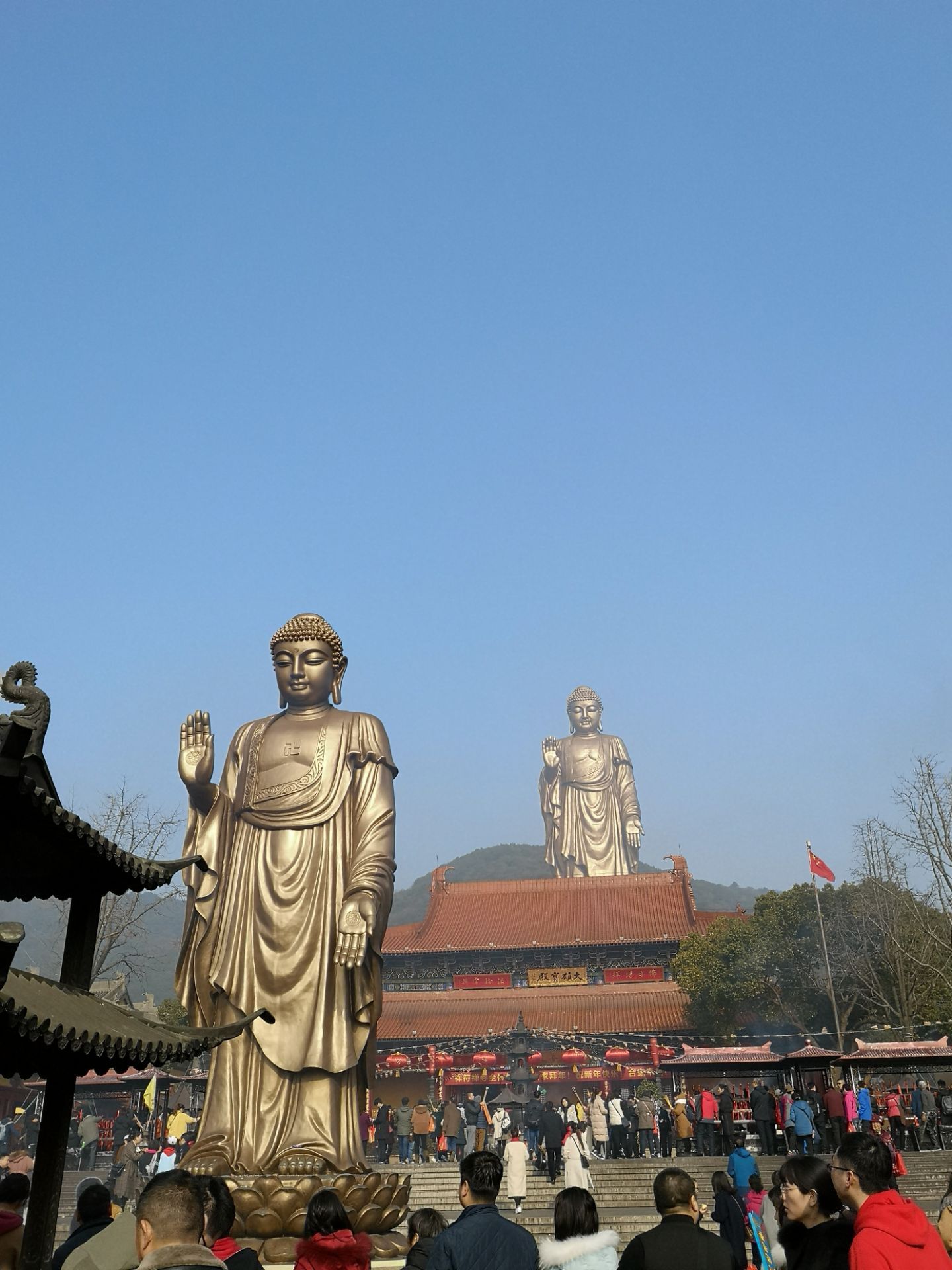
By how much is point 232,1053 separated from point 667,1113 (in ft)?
43.4

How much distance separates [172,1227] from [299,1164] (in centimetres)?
447

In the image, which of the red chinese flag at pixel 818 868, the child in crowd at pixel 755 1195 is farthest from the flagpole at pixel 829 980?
the child in crowd at pixel 755 1195

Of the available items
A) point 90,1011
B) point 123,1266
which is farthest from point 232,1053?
point 123,1266

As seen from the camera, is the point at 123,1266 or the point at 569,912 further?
the point at 569,912

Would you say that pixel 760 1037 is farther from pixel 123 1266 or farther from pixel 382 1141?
pixel 123 1266

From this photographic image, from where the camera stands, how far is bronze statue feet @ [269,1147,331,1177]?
6625 mm

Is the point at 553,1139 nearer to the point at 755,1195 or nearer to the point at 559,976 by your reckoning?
the point at 755,1195

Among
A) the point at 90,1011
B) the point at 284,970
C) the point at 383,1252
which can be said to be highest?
the point at 284,970

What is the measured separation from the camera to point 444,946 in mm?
30016

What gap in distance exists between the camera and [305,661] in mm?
8352

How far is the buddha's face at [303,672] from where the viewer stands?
27.3ft

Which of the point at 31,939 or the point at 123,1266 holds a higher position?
the point at 31,939

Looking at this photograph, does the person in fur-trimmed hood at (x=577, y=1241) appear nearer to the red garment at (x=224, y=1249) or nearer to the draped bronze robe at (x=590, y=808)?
the red garment at (x=224, y=1249)

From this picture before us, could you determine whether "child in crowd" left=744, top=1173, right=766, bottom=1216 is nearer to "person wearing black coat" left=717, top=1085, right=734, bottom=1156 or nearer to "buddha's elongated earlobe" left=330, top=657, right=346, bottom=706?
"buddha's elongated earlobe" left=330, top=657, right=346, bottom=706
